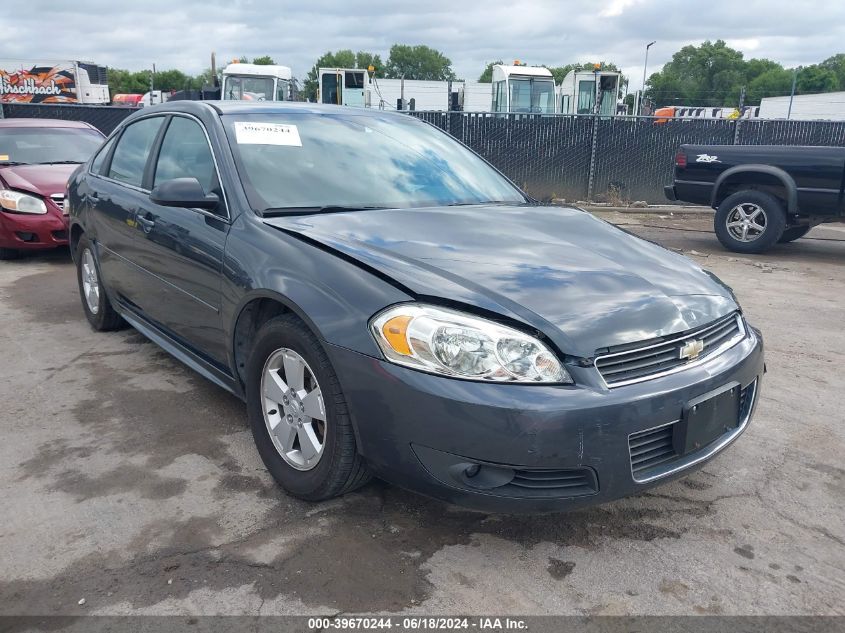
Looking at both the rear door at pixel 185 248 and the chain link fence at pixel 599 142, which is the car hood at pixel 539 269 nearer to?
the rear door at pixel 185 248

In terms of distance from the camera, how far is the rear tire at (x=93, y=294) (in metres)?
5.07

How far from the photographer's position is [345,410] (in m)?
2.54

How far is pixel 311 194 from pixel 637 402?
179cm

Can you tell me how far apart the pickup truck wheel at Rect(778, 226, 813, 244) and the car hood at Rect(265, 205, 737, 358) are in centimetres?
734

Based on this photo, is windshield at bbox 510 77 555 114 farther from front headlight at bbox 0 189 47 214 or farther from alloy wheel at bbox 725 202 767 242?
front headlight at bbox 0 189 47 214

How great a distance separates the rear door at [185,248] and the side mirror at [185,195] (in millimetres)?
69

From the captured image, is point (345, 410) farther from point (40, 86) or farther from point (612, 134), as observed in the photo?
point (40, 86)

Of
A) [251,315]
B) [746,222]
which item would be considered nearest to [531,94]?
[746,222]

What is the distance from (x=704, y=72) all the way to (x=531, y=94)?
303ft

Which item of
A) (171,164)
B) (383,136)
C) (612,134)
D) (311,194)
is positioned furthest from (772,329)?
(612,134)

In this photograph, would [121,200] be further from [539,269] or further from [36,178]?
[36,178]

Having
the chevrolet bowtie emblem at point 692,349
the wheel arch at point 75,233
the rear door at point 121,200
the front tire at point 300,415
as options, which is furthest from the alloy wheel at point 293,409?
the wheel arch at point 75,233

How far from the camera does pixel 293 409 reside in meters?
2.84

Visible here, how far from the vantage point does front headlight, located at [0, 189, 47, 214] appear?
24.9 ft
